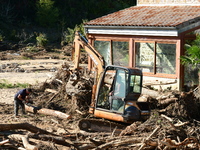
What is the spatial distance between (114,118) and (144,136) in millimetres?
2237

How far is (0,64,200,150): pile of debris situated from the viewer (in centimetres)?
1249

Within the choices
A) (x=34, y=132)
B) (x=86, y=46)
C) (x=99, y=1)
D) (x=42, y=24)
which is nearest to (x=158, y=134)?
(x=34, y=132)

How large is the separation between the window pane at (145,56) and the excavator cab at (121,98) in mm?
5908

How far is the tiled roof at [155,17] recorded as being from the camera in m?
20.6

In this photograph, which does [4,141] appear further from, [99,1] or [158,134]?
[99,1]

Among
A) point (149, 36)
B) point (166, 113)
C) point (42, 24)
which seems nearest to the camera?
point (166, 113)

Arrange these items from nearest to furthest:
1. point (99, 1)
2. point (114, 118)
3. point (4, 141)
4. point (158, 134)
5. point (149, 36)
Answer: point (4, 141)
point (158, 134)
point (114, 118)
point (149, 36)
point (99, 1)

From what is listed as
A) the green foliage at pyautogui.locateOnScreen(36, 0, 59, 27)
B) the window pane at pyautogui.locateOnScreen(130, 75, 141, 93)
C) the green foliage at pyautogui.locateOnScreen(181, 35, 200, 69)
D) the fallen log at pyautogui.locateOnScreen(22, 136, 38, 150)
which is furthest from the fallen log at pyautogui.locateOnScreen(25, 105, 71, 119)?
the green foliage at pyautogui.locateOnScreen(36, 0, 59, 27)

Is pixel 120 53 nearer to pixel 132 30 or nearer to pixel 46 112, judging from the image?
pixel 132 30

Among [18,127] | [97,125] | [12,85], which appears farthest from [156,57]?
[18,127]

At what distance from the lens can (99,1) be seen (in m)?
49.7

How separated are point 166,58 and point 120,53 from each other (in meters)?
2.90

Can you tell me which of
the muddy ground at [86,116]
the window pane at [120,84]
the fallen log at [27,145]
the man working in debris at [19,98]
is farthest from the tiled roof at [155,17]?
the fallen log at [27,145]

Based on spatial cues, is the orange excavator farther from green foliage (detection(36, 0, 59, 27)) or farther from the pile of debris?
green foliage (detection(36, 0, 59, 27))
